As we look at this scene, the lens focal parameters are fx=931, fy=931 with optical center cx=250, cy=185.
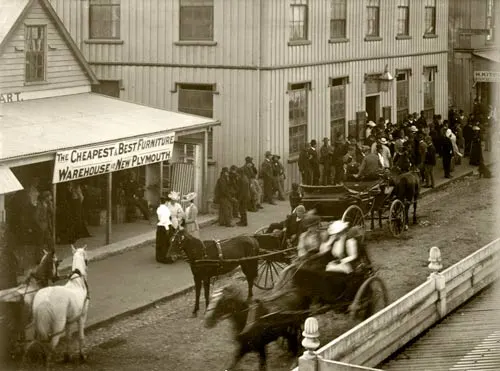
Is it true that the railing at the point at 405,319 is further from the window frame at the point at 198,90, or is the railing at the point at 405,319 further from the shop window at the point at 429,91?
the shop window at the point at 429,91

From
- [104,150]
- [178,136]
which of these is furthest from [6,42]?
[178,136]

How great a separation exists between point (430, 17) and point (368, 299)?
75.4ft

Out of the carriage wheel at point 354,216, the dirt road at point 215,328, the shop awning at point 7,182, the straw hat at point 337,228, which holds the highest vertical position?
the shop awning at point 7,182

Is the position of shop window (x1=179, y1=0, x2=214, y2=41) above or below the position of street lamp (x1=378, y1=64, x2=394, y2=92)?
above

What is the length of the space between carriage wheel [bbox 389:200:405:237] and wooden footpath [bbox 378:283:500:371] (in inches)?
263

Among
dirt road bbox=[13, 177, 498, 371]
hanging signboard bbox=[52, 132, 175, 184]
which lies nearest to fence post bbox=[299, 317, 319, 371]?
dirt road bbox=[13, 177, 498, 371]

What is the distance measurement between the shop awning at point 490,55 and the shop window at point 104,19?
53.9 ft

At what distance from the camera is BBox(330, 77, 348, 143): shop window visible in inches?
1102

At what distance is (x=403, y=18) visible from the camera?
3231cm

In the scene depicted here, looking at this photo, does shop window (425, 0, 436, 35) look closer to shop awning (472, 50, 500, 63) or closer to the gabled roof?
shop awning (472, 50, 500, 63)

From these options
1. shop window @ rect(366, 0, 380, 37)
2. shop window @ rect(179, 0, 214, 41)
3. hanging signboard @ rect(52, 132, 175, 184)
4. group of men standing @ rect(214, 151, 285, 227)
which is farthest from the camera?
shop window @ rect(366, 0, 380, 37)

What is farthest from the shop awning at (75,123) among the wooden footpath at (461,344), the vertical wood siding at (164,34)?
the wooden footpath at (461,344)

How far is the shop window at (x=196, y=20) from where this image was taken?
2494 centimetres

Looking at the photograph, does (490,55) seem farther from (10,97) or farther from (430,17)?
(10,97)
